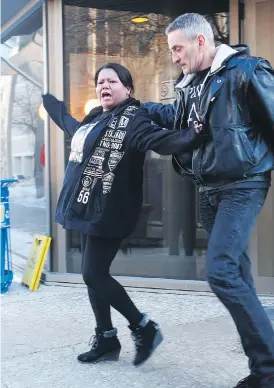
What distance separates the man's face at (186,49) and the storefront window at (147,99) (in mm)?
2751

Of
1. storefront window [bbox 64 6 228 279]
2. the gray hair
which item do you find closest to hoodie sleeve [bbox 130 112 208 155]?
the gray hair

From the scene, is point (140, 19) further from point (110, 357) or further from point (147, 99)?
point (110, 357)

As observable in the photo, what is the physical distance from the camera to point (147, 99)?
A: 5.64m

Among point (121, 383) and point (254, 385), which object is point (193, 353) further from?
point (254, 385)

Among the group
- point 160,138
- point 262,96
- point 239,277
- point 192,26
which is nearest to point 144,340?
point 239,277

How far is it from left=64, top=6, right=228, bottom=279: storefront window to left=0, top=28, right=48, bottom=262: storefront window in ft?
1.57

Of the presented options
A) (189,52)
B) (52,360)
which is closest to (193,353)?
(52,360)

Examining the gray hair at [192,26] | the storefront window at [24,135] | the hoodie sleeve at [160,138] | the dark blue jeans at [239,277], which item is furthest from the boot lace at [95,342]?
the storefront window at [24,135]

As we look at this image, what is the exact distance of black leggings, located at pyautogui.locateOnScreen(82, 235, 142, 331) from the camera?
3.19 metres

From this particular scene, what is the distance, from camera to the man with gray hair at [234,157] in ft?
8.41

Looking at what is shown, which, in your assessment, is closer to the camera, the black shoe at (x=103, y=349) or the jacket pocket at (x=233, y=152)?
the jacket pocket at (x=233, y=152)

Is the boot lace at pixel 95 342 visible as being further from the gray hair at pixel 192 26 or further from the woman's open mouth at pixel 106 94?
→ the gray hair at pixel 192 26

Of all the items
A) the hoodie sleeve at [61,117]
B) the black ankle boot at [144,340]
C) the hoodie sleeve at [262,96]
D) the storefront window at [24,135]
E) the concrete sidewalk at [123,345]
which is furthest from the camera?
the storefront window at [24,135]

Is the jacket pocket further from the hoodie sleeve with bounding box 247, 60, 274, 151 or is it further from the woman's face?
the woman's face
